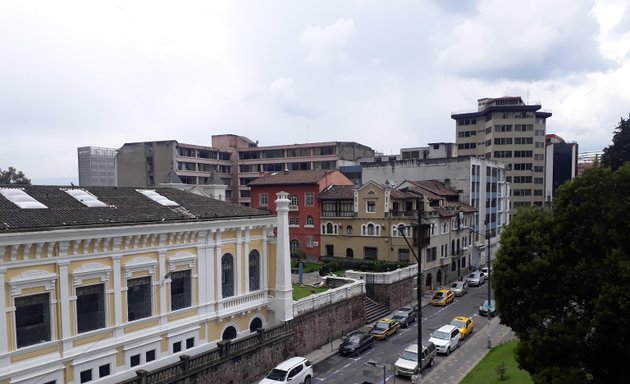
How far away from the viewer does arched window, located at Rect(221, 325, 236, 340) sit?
28578 millimetres

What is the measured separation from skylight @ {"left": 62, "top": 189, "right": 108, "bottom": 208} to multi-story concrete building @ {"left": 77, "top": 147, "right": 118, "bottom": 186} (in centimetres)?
7268

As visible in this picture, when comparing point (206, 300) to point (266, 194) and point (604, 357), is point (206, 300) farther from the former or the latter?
point (266, 194)

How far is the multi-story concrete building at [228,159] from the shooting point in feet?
268

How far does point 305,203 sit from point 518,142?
52.4 metres

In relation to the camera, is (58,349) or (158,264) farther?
(158,264)

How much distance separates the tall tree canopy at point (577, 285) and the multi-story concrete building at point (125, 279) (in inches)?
631

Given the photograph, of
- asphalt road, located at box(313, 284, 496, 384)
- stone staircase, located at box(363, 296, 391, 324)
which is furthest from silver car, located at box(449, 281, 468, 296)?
stone staircase, located at box(363, 296, 391, 324)

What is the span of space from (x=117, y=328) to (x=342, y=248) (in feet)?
111

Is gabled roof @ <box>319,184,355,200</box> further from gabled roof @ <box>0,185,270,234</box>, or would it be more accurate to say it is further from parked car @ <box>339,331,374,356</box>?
gabled roof @ <box>0,185,270,234</box>

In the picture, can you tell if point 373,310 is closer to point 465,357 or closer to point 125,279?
point 465,357

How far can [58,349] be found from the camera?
20516 mm

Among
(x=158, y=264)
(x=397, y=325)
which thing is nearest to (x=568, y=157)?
(x=397, y=325)

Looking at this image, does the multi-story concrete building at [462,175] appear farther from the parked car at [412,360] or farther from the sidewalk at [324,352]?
the parked car at [412,360]

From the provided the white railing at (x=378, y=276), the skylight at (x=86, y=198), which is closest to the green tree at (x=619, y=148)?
the white railing at (x=378, y=276)
